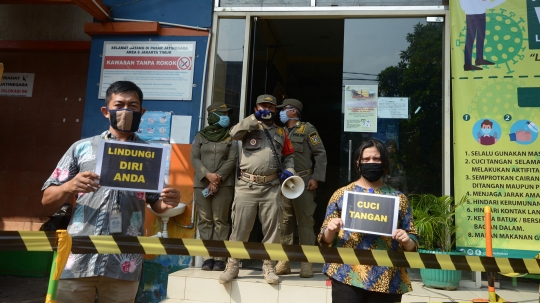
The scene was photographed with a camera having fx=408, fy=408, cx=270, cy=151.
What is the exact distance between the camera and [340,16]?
5410mm

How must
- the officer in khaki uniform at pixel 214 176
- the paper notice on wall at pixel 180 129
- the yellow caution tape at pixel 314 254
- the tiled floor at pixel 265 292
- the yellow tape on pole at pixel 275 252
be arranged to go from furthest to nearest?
1. the paper notice on wall at pixel 180 129
2. the officer in khaki uniform at pixel 214 176
3. the tiled floor at pixel 265 292
4. the yellow tape on pole at pixel 275 252
5. the yellow caution tape at pixel 314 254

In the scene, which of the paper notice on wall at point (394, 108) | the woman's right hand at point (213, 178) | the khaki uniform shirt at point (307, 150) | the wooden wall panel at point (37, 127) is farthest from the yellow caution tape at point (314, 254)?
the wooden wall panel at point (37, 127)

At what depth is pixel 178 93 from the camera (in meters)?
5.35

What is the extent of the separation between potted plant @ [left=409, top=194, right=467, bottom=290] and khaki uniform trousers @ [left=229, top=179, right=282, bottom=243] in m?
1.57

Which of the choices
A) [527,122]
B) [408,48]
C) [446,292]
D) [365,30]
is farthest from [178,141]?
[527,122]

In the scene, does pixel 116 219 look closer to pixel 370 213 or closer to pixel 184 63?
pixel 370 213

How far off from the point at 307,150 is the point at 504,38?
8.99ft

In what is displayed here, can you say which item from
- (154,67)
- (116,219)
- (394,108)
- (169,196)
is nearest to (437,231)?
(394,108)

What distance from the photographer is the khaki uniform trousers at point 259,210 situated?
14.1 feet

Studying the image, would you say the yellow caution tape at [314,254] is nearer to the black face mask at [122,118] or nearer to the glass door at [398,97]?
the black face mask at [122,118]

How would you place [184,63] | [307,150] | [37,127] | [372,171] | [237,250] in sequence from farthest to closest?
1. [37,127]
2. [184,63]
3. [307,150]
4. [372,171]
5. [237,250]

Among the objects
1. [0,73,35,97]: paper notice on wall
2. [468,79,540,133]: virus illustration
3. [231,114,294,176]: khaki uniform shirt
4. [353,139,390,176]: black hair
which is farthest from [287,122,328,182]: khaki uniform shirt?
[0,73,35,97]: paper notice on wall

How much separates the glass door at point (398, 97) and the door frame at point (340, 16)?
91mm

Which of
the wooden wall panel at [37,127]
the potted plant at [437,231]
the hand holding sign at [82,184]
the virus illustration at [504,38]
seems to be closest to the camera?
the hand holding sign at [82,184]
